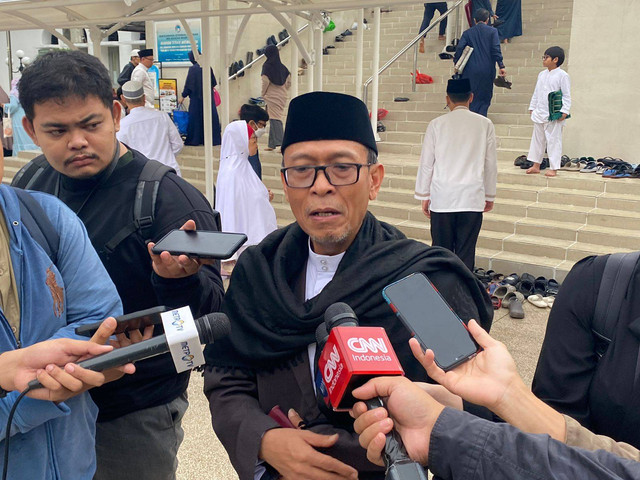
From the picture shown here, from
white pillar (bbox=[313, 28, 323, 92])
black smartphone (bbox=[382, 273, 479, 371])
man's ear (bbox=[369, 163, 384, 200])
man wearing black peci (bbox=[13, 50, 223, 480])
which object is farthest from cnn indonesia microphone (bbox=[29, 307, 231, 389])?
white pillar (bbox=[313, 28, 323, 92])

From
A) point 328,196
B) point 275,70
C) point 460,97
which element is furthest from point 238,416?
point 275,70

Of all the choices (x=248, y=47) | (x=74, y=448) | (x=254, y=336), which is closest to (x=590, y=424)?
(x=254, y=336)

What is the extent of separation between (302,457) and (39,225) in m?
0.95

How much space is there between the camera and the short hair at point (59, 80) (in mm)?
1929

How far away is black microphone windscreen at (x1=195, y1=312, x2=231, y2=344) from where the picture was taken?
49.1 inches

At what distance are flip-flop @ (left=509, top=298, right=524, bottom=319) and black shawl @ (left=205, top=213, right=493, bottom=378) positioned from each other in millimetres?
3972

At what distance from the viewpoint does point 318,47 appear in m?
8.29

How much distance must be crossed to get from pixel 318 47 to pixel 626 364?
7534 mm

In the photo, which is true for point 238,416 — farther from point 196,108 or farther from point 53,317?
point 196,108

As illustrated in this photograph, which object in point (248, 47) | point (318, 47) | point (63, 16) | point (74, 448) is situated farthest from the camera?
point (248, 47)

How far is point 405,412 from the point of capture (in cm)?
112

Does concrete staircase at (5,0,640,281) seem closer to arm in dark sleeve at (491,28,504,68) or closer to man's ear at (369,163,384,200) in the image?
arm in dark sleeve at (491,28,504,68)

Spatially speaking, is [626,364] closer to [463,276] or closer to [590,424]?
[590,424]

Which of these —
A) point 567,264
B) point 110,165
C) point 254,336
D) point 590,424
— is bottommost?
point 567,264
